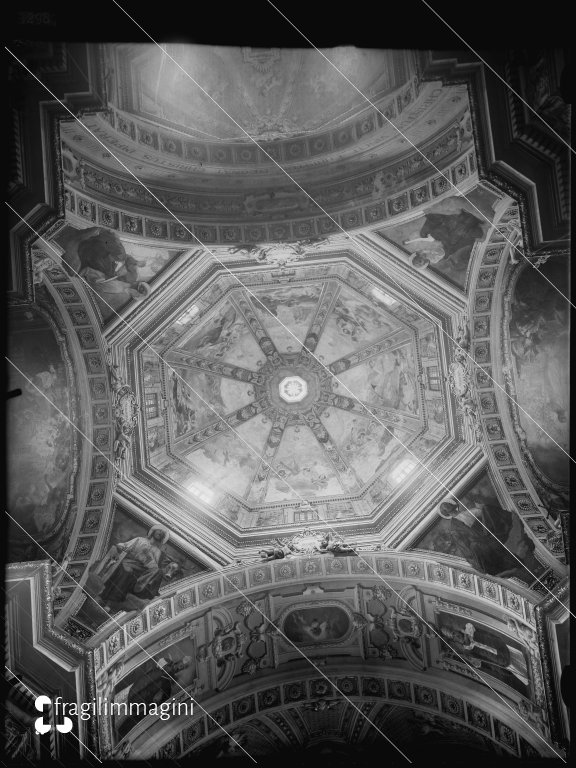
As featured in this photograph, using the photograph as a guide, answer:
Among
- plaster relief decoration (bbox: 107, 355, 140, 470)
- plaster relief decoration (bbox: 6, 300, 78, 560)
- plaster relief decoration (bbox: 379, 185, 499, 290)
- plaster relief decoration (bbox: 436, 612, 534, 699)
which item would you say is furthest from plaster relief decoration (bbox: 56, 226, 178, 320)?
plaster relief decoration (bbox: 436, 612, 534, 699)

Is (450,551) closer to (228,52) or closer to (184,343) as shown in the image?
(184,343)

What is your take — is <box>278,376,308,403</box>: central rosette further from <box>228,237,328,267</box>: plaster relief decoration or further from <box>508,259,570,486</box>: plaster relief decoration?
<box>508,259,570,486</box>: plaster relief decoration

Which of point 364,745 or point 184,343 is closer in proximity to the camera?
point 364,745

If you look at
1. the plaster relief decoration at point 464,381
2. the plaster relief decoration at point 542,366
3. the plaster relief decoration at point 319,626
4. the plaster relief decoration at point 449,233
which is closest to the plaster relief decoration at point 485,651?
the plaster relief decoration at point 319,626

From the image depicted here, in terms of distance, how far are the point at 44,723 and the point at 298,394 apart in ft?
29.5

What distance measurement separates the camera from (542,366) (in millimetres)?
14102

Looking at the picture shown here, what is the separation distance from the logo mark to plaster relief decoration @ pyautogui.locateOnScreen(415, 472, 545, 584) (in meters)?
7.69

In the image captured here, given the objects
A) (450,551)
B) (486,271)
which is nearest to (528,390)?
(486,271)

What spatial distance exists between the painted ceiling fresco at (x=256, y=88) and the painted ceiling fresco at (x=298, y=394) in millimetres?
3459

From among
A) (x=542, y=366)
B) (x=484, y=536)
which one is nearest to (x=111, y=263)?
(x=542, y=366)

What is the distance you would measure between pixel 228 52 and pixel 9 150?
458 centimetres

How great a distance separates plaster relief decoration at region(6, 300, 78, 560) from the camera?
14.4 metres

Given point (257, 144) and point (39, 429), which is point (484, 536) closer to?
point (257, 144)

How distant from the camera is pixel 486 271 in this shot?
14.2 m
